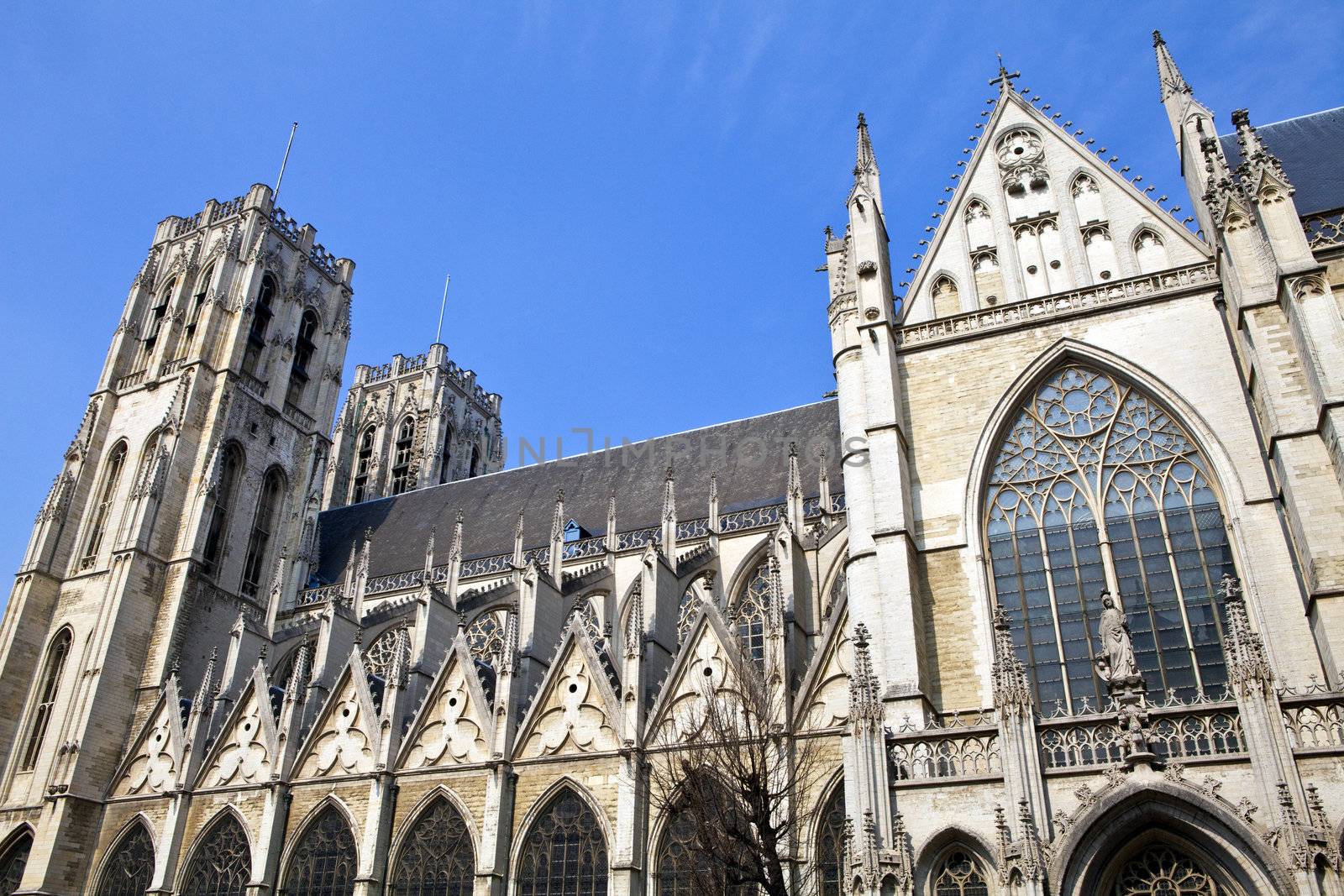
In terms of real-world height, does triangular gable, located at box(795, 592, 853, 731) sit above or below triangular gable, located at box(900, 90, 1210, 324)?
below

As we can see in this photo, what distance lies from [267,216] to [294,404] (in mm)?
5762

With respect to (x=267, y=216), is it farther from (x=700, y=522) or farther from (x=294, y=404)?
(x=700, y=522)

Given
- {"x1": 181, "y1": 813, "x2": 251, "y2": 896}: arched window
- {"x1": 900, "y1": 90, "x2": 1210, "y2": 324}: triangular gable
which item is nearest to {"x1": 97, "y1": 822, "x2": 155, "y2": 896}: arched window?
{"x1": 181, "y1": 813, "x2": 251, "y2": 896}: arched window

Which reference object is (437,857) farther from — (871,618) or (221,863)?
(871,618)

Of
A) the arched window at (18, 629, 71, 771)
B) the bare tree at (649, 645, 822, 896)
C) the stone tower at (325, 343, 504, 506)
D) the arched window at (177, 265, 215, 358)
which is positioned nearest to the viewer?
the bare tree at (649, 645, 822, 896)

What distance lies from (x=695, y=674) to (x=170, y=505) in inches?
626

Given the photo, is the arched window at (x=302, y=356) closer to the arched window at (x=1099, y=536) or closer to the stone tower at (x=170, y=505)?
the stone tower at (x=170, y=505)

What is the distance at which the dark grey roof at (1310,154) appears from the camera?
15.0m

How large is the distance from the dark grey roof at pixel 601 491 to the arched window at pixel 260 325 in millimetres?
5769

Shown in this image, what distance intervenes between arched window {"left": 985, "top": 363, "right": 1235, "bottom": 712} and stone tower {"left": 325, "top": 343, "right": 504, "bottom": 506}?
2559 cm

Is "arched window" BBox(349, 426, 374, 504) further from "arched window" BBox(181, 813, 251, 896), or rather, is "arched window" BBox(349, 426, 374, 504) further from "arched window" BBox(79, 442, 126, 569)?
"arched window" BBox(181, 813, 251, 896)

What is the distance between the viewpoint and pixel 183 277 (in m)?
29.8

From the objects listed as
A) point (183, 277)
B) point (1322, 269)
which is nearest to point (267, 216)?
point (183, 277)

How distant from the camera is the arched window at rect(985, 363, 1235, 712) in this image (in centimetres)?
1320
